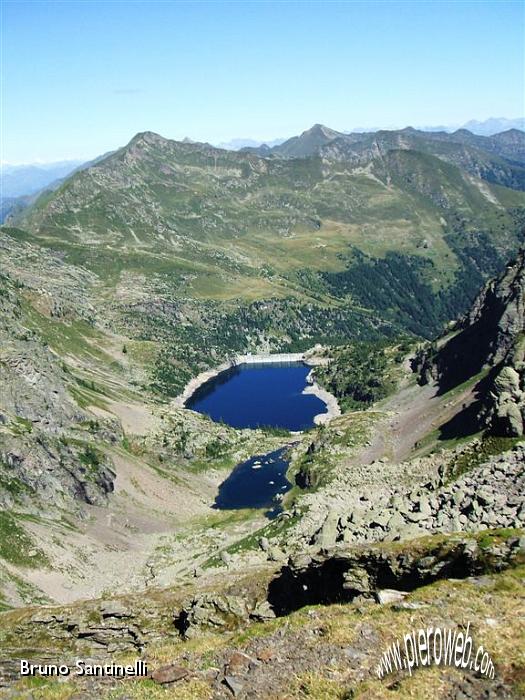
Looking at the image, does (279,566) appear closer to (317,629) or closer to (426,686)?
(317,629)

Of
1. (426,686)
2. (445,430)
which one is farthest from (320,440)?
(426,686)

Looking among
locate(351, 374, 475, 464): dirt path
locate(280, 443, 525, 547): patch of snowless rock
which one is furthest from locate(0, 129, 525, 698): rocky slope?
locate(351, 374, 475, 464): dirt path

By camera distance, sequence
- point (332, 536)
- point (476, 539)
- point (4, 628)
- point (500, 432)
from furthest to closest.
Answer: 1. point (500, 432)
2. point (332, 536)
3. point (4, 628)
4. point (476, 539)

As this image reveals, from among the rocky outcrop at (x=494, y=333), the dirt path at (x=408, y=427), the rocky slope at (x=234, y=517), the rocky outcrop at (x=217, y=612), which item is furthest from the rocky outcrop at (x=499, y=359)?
the rocky outcrop at (x=217, y=612)

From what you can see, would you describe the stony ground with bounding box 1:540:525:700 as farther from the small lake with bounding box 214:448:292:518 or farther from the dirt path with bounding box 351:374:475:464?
Result: the small lake with bounding box 214:448:292:518

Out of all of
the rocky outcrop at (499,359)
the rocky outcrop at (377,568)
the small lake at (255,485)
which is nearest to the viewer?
the rocky outcrop at (377,568)

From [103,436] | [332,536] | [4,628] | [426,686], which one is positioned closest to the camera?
[426,686]

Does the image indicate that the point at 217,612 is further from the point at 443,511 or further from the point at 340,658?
the point at 443,511

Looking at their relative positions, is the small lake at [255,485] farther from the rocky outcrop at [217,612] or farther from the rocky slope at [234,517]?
the rocky outcrop at [217,612]
